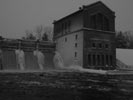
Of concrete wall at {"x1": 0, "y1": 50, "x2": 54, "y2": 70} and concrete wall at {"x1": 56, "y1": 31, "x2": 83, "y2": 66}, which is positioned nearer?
concrete wall at {"x1": 0, "y1": 50, "x2": 54, "y2": 70}

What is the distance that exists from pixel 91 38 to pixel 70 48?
5.99 metres

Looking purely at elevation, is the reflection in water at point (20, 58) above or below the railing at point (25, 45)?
below

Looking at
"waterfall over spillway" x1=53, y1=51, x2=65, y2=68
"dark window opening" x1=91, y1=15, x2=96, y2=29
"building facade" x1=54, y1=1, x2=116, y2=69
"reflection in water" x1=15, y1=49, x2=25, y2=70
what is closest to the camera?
"building facade" x1=54, y1=1, x2=116, y2=69

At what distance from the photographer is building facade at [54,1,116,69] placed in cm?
3684

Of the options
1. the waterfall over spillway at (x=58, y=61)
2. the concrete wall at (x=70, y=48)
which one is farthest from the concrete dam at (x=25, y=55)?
the concrete wall at (x=70, y=48)

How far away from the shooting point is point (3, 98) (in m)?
10.1

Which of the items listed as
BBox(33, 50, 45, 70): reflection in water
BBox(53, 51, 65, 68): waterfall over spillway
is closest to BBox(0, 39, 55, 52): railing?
BBox(33, 50, 45, 70): reflection in water

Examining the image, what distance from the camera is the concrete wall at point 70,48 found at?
122 feet

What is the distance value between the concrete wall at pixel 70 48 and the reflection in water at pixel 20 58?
414 inches

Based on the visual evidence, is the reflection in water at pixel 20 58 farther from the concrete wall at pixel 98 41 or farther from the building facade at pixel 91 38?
the concrete wall at pixel 98 41

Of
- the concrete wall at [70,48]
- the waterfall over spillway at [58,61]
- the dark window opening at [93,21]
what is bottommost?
the waterfall over spillway at [58,61]

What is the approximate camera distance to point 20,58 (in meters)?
37.7

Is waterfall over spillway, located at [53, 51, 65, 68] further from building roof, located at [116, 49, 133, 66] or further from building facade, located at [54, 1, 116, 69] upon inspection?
building roof, located at [116, 49, 133, 66]

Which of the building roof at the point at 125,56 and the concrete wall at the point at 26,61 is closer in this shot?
the concrete wall at the point at 26,61
